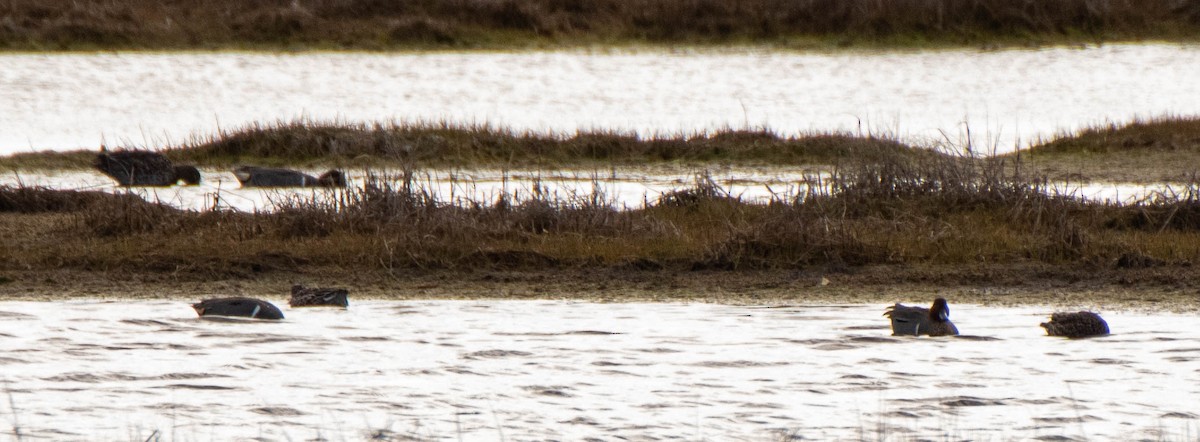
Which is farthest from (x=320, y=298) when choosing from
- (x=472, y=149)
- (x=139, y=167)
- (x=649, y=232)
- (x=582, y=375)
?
(x=472, y=149)

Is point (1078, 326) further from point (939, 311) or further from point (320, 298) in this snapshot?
point (320, 298)

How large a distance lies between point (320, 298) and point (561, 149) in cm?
1209

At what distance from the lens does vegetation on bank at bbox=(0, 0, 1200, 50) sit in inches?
1316

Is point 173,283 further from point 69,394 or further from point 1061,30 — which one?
point 1061,30

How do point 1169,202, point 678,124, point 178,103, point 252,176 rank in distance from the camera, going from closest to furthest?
point 1169,202 < point 252,176 < point 678,124 < point 178,103

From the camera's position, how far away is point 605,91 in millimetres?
28531

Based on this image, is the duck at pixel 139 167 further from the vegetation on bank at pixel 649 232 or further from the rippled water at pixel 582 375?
the rippled water at pixel 582 375

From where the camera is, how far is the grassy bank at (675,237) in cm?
1041

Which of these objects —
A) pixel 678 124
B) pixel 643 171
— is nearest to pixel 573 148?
pixel 643 171

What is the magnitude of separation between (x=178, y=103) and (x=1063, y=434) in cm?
2338

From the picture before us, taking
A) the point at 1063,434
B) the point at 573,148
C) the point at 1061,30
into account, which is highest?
the point at 1061,30

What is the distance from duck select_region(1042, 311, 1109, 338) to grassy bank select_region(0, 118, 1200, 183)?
1148 cm

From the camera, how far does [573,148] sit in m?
20.9

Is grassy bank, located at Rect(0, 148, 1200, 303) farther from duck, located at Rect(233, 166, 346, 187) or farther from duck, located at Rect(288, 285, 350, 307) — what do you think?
duck, located at Rect(233, 166, 346, 187)
